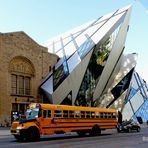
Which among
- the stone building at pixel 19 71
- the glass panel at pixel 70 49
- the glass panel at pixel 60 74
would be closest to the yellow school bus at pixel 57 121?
the stone building at pixel 19 71

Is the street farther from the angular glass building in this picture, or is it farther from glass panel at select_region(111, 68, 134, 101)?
glass panel at select_region(111, 68, 134, 101)

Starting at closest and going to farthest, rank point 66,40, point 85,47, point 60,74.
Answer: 1. point 60,74
2. point 85,47
3. point 66,40

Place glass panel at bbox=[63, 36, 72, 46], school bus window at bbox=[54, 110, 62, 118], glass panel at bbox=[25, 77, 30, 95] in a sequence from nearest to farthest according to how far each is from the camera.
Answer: school bus window at bbox=[54, 110, 62, 118], glass panel at bbox=[25, 77, 30, 95], glass panel at bbox=[63, 36, 72, 46]

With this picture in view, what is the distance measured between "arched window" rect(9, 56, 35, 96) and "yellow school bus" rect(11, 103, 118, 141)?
817 inches

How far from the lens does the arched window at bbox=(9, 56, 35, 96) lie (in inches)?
2027

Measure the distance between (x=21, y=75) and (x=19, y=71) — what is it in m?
0.75

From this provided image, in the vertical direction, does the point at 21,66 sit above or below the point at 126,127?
above

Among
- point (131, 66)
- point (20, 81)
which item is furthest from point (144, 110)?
point (20, 81)

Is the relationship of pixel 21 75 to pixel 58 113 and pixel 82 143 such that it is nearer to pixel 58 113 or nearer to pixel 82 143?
pixel 58 113

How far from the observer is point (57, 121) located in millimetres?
27234

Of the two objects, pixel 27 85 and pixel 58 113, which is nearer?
pixel 58 113

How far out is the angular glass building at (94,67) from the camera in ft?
183

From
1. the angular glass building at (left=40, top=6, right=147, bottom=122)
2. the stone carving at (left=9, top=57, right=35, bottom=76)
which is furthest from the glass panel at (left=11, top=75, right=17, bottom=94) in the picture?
the angular glass building at (left=40, top=6, right=147, bottom=122)

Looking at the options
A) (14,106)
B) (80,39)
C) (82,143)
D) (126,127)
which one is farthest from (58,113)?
(80,39)
